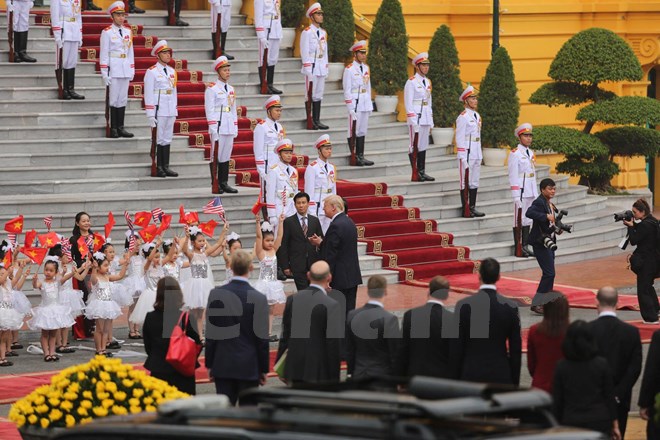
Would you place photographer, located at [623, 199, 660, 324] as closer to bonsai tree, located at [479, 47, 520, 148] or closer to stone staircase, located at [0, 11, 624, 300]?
stone staircase, located at [0, 11, 624, 300]

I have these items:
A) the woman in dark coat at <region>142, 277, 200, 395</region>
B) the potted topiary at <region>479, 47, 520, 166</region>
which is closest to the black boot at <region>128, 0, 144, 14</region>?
the potted topiary at <region>479, 47, 520, 166</region>

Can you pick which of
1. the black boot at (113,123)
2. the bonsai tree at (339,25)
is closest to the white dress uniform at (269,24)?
the bonsai tree at (339,25)

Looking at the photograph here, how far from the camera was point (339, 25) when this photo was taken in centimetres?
2481

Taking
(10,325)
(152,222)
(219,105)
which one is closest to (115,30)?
(219,105)

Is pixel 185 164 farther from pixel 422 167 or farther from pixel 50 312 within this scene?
pixel 50 312

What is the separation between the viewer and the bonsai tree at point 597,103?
25.3 m

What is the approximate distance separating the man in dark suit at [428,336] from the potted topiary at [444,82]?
14.4 meters

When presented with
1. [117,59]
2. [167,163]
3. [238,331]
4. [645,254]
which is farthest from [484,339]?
[117,59]

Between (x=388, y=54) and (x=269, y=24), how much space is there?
2.31m

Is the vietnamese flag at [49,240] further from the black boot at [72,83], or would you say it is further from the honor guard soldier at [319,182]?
the black boot at [72,83]

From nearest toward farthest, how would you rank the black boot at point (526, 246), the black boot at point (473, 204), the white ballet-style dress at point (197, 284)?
the white ballet-style dress at point (197, 284)
the black boot at point (526, 246)
the black boot at point (473, 204)

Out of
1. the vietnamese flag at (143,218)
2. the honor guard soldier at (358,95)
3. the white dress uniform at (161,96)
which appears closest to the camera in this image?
the vietnamese flag at (143,218)

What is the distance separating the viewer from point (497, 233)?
22328 millimetres

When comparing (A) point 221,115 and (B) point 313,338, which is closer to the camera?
(B) point 313,338
